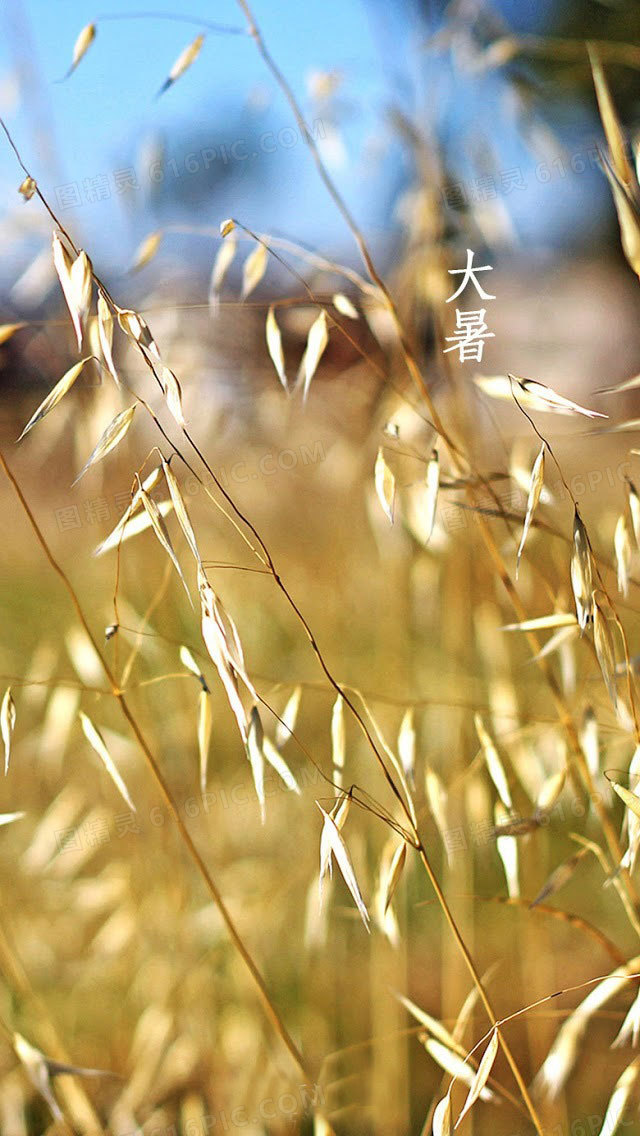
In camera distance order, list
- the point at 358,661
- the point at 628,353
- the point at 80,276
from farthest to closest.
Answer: the point at 628,353
the point at 358,661
the point at 80,276

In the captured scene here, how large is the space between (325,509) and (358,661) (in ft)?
0.67

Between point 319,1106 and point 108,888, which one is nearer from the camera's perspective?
point 319,1106

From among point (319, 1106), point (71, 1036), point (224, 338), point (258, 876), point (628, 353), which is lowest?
point (628, 353)

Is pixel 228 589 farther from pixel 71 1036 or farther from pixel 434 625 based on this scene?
pixel 71 1036

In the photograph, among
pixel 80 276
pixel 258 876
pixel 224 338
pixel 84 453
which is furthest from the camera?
pixel 224 338

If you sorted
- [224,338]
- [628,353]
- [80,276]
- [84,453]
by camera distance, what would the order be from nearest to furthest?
1. [80,276]
2. [84,453]
3. [224,338]
4. [628,353]

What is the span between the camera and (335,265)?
0.37 metres

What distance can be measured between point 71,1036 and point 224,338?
2.08ft

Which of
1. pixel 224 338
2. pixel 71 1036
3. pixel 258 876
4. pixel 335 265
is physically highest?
pixel 335 265

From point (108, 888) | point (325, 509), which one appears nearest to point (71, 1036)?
point (108, 888)

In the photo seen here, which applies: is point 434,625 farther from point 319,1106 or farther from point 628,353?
point 628,353

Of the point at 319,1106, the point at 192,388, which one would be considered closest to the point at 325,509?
the point at 192,388

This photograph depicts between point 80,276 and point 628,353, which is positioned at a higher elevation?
point 80,276

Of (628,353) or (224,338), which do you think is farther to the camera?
(628,353)
